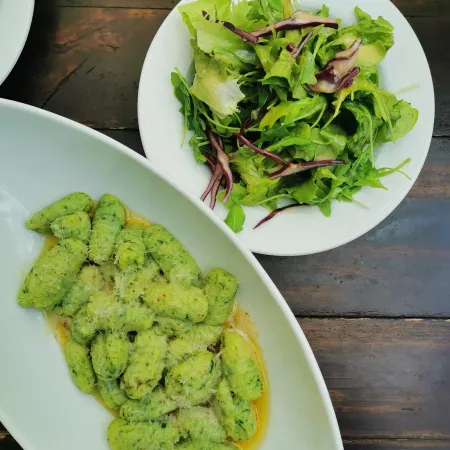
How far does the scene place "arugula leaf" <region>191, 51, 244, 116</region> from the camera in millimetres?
905

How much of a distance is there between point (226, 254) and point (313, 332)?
1.01 feet

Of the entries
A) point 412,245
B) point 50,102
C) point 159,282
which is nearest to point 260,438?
point 159,282

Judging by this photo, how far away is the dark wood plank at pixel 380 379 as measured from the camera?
1111 millimetres

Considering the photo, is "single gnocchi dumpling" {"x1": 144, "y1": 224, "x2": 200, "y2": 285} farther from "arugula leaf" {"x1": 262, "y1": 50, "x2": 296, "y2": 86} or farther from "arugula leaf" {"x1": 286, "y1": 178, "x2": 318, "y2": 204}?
"arugula leaf" {"x1": 262, "y1": 50, "x2": 296, "y2": 86}

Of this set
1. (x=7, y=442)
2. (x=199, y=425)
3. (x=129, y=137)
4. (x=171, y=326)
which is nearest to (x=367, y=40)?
(x=129, y=137)

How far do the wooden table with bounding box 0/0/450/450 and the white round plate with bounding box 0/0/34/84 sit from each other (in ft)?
0.55

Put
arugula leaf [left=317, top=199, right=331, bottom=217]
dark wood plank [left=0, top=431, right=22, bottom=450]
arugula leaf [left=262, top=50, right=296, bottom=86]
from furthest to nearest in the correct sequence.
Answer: dark wood plank [left=0, top=431, right=22, bottom=450], arugula leaf [left=317, top=199, right=331, bottom=217], arugula leaf [left=262, top=50, right=296, bottom=86]

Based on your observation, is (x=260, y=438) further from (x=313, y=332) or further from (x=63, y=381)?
(x=63, y=381)

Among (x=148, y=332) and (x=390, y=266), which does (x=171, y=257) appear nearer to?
(x=148, y=332)

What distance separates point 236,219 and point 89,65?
20.1 inches

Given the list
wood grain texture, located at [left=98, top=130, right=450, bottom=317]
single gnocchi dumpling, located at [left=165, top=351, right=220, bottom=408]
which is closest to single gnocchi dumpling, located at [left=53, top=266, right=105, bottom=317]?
single gnocchi dumpling, located at [left=165, top=351, right=220, bottom=408]

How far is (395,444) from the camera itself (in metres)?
1.11

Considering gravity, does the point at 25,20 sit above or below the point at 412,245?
above

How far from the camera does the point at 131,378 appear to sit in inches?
35.5
